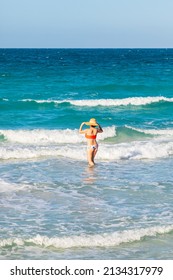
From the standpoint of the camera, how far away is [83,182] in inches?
601

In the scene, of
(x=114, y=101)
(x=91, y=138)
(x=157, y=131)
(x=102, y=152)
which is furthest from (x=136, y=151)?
(x=114, y=101)

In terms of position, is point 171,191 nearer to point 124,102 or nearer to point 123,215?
point 123,215

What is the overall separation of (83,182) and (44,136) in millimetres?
7836

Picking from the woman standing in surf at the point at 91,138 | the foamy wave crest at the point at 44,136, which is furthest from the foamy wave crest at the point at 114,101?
the woman standing in surf at the point at 91,138

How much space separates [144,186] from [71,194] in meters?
2.01

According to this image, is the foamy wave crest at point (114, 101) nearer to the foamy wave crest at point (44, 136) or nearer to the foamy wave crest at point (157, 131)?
the foamy wave crest at point (157, 131)

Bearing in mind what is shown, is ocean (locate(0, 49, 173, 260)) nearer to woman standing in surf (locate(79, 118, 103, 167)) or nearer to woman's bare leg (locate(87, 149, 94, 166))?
woman's bare leg (locate(87, 149, 94, 166))

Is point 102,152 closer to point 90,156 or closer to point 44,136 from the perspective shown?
point 90,156

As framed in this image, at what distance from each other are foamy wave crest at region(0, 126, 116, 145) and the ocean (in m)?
0.04

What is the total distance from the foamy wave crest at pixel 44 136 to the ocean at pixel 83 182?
1.6 inches

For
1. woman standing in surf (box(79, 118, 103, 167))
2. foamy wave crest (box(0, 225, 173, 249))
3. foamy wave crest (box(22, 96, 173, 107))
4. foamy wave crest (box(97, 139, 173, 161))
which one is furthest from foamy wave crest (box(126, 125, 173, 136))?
foamy wave crest (box(0, 225, 173, 249))

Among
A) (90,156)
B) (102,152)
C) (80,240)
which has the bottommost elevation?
(80,240)

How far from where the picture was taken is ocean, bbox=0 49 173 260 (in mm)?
10656
